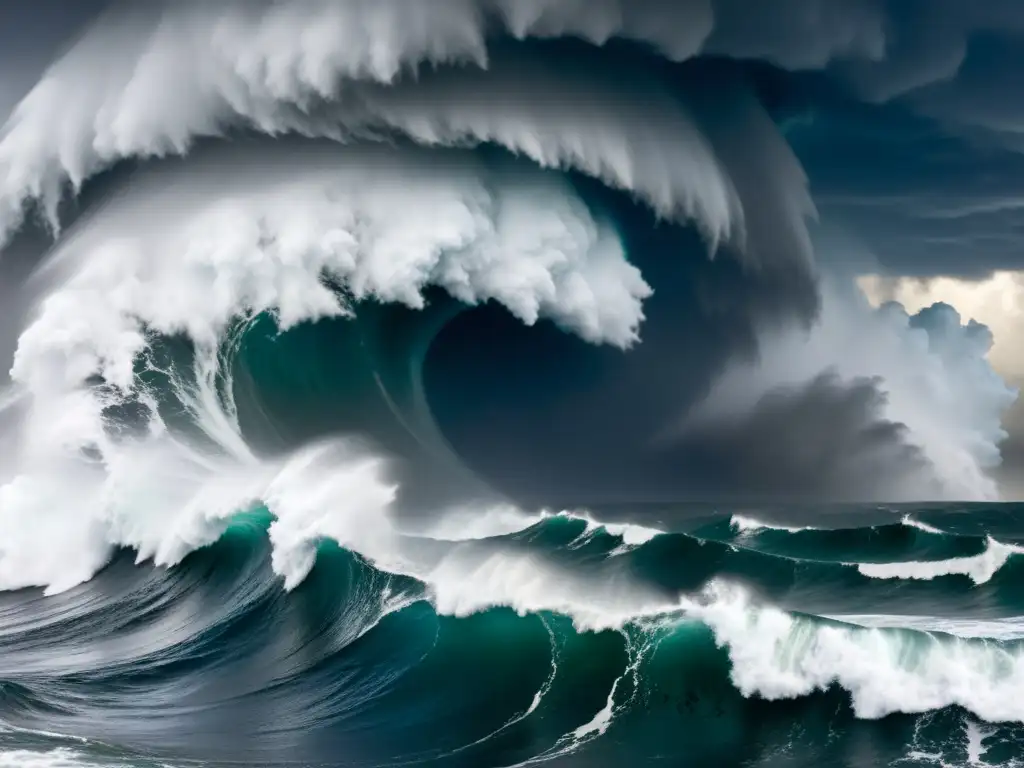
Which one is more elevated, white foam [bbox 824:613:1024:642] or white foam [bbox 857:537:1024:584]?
white foam [bbox 857:537:1024:584]

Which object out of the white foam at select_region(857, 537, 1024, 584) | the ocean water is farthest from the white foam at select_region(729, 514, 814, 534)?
the ocean water

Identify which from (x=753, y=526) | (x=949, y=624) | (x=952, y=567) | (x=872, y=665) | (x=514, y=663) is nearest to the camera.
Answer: (x=872, y=665)

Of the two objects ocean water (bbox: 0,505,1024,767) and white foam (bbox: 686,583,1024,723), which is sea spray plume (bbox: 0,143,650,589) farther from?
white foam (bbox: 686,583,1024,723)

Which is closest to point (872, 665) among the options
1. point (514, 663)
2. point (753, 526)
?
point (514, 663)

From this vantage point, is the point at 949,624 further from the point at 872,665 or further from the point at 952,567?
the point at 952,567

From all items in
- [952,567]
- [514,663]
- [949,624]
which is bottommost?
[514,663]

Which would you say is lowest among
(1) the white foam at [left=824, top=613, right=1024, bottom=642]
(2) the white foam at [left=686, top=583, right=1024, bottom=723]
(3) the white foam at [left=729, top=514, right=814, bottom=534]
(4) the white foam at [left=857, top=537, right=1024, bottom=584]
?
(2) the white foam at [left=686, top=583, right=1024, bottom=723]

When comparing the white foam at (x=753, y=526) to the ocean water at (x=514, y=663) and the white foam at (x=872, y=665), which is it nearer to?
the ocean water at (x=514, y=663)

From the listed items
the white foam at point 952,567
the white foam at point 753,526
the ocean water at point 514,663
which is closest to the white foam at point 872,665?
the ocean water at point 514,663
